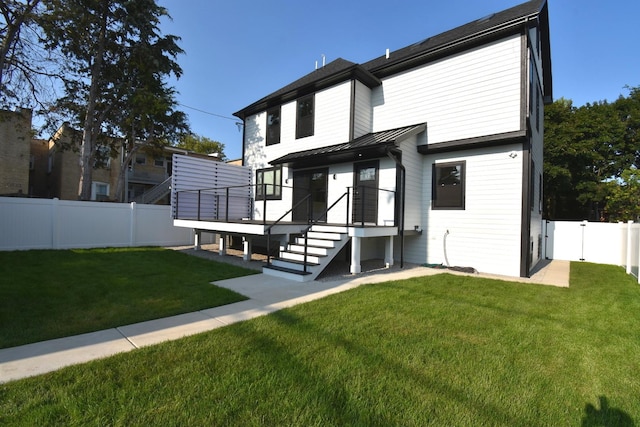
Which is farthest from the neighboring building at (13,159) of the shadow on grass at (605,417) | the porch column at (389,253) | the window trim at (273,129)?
the shadow on grass at (605,417)

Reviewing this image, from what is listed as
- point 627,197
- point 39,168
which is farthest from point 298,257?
point 39,168

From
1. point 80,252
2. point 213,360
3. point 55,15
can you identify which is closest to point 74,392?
point 213,360

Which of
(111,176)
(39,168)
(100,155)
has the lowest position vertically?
(111,176)

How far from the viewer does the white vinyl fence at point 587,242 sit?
34.3 feet

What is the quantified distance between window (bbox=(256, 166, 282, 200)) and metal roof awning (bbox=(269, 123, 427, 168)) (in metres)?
0.87

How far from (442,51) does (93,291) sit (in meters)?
10.3

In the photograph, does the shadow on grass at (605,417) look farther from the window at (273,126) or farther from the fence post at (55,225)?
the fence post at (55,225)

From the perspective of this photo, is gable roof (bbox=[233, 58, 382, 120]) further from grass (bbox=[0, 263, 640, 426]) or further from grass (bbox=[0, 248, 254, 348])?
grass (bbox=[0, 263, 640, 426])

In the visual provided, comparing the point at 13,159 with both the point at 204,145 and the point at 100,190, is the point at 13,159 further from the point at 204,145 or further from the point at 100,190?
the point at 204,145

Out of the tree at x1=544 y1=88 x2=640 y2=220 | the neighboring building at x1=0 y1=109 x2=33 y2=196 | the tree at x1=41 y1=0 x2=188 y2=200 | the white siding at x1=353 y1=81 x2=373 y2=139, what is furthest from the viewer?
the tree at x1=544 y1=88 x2=640 y2=220

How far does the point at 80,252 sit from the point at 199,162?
4764 mm

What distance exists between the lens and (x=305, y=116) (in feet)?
36.8

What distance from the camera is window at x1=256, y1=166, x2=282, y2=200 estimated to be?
11875 mm

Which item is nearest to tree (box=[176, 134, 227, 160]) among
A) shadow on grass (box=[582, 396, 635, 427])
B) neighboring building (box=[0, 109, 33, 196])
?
neighboring building (box=[0, 109, 33, 196])
